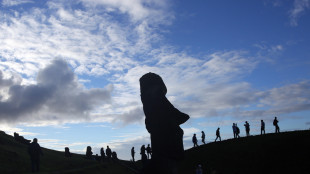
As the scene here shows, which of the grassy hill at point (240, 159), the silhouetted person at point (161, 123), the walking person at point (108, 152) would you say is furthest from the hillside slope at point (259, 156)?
the silhouetted person at point (161, 123)

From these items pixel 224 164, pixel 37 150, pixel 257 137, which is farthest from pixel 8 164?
pixel 257 137

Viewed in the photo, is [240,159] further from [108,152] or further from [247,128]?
[108,152]

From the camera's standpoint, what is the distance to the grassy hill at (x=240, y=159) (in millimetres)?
23266

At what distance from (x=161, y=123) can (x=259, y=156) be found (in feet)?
77.1

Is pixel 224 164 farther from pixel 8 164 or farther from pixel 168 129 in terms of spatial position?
pixel 168 129

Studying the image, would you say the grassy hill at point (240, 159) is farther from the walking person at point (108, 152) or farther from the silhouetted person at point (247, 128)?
the walking person at point (108, 152)

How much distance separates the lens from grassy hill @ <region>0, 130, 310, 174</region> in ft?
76.3

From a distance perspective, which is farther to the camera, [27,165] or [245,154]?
[245,154]

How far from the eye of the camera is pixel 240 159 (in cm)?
2852

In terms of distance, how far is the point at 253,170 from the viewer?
25.1m

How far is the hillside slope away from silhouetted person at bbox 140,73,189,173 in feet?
62.2

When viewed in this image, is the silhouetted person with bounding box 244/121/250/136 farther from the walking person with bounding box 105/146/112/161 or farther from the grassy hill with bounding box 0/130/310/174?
the walking person with bounding box 105/146/112/161

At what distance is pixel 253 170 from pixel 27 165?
18803 mm

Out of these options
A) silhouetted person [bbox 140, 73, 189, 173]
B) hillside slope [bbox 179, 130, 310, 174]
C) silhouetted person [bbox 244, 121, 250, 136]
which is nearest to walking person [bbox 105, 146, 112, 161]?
hillside slope [bbox 179, 130, 310, 174]
